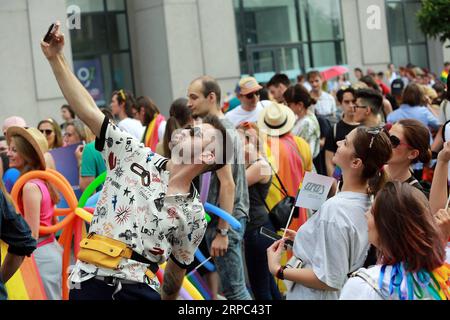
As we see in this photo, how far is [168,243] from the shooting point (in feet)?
14.0

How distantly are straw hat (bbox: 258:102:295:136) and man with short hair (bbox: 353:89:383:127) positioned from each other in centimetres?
80

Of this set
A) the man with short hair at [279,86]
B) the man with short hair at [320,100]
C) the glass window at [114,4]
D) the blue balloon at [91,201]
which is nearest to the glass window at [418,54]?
the glass window at [114,4]

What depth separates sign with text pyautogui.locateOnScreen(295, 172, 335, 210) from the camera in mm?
4512

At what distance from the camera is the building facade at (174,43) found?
17891mm

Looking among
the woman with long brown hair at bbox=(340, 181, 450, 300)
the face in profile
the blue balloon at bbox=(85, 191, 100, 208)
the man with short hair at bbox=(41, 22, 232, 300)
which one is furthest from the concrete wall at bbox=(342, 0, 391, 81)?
the woman with long brown hair at bbox=(340, 181, 450, 300)

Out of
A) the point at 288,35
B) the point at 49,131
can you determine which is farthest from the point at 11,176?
the point at 288,35

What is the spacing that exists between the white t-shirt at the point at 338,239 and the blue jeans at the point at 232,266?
247 cm

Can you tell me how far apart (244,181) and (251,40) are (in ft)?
58.1

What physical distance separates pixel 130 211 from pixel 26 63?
47.2ft

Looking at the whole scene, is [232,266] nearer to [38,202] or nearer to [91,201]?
[91,201]

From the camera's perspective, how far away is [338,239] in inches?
157

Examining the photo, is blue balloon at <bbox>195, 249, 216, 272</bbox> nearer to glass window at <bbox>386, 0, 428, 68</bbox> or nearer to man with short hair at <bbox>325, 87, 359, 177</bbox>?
man with short hair at <bbox>325, 87, 359, 177</bbox>
